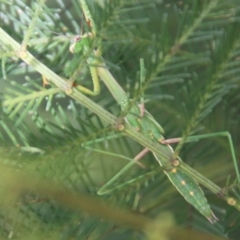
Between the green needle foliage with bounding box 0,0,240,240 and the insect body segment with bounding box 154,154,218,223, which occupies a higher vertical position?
the green needle foliage with bounding box 0,0,240,240

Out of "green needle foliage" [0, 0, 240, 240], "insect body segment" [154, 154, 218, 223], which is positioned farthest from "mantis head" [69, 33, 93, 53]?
"insect body segment" [154, 154, 218, 223]

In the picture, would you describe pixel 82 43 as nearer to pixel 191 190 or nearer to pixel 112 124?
pixel 112 124

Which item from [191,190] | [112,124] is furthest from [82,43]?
[191,190]

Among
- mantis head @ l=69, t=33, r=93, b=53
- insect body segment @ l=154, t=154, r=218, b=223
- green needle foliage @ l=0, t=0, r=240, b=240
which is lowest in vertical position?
insect body segment @ l=154, t=154, r=218, b=223

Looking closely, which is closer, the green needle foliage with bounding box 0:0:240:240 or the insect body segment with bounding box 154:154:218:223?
the green needle foliage with bounding box 0:0:240:240

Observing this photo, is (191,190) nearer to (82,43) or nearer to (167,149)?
(167,149)

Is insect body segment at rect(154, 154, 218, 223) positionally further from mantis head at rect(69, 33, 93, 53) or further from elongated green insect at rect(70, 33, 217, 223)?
mantis head at rect(69, 33, 93, 53)

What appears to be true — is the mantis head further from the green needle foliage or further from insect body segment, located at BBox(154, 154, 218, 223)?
insect body segment, located at BBox(154, 154, 218, 223)

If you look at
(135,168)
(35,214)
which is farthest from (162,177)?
(35,214)

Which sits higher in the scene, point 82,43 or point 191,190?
Result: point 82,43
